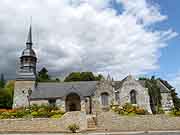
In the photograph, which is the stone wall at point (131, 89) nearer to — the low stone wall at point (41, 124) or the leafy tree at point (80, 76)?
the low stone wall at point (41, 124)

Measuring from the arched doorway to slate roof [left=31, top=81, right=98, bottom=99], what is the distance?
670 mm

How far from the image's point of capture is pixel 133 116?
18.6 m

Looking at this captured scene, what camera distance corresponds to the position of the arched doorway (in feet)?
105

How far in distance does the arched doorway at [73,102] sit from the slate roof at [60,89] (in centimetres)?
67

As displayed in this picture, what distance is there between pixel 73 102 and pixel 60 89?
3.37m

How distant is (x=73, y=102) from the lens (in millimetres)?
32531

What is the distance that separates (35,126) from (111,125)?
21.1 ft

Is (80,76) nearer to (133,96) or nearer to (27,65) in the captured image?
(27,65)

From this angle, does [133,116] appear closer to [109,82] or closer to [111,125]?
[111,125]

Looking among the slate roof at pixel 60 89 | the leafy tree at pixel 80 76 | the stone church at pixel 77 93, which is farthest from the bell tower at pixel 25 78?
the leafy tree at pixel 80 76

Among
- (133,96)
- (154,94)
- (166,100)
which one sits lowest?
(166,100)

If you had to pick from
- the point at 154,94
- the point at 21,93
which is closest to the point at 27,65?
the point at 21,93

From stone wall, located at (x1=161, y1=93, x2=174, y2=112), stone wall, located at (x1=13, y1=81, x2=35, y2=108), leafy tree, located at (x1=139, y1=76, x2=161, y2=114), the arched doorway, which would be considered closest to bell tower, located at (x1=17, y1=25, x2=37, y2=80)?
stone wall, located at (x1=13, y1=81, x2=35, y2=108)

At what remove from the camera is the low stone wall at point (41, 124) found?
1808 cm
